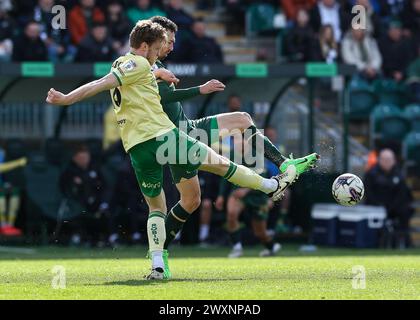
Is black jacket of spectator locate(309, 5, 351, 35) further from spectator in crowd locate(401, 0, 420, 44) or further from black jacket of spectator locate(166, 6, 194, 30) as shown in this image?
black jacket of spectator locate(166, 6, 194, 30)

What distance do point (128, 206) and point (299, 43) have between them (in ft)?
16.0

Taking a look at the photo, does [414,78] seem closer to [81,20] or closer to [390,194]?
[390,194]

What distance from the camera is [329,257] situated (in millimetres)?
17094

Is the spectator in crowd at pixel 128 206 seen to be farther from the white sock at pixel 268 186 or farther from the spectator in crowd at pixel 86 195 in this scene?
the white sock at pixel 268 186

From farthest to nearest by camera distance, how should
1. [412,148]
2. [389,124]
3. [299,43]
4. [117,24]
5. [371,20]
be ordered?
[371,20]
[389,124]
[412,148]
[299,43]
[117,24]

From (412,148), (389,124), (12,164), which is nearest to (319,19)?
(389,124)

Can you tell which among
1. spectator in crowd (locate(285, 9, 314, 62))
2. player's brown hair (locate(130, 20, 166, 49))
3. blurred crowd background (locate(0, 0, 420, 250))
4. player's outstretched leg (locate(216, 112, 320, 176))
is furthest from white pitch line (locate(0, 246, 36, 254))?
player's brown hair (locate(130, 20, 166, 49))

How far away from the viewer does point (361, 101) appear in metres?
23.0

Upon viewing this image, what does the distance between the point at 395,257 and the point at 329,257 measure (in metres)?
0.97

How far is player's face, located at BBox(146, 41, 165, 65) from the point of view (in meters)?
11.1

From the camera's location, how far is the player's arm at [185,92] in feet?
37.8
